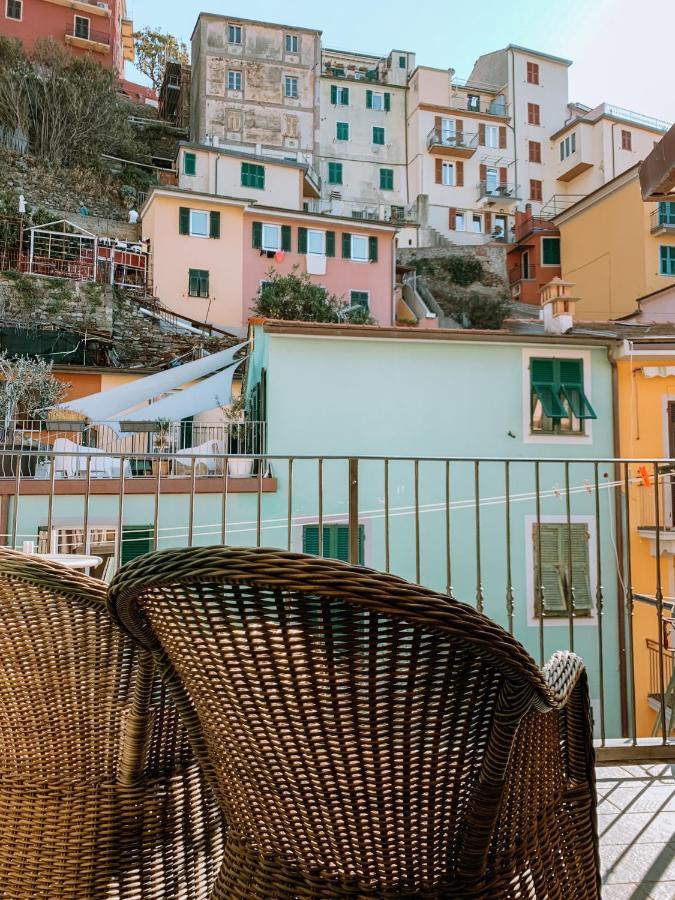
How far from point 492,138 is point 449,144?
3196 mm

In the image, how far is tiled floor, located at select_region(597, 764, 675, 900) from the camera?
1.82 m

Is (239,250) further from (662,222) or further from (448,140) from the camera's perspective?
(448,140)

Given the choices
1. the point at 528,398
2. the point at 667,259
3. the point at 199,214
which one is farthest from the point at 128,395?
the point at 667,259

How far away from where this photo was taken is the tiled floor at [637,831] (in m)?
1.82

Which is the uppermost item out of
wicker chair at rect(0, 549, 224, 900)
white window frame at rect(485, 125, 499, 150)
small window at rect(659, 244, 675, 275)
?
white window frame at rect(485, 125, 499, 150)

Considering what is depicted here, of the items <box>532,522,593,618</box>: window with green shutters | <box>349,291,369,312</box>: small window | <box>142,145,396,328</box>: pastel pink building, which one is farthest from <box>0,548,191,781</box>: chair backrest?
<box>349,291,369,312</box>: small window

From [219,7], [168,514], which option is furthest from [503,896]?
[219,7]

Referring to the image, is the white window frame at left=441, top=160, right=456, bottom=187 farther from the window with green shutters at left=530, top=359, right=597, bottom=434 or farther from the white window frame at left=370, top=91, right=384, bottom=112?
the window with green shutters at left=530, top=359, right=597, bottom=434

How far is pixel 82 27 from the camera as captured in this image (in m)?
33.5

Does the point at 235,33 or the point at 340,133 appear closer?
the point at 235,33

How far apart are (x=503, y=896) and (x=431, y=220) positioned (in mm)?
38115

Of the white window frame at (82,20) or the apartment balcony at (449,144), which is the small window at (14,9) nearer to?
the white window frame at (82,20)

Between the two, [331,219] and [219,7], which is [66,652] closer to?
[331,219]

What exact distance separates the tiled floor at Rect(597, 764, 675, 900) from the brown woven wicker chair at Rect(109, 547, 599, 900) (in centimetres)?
93
